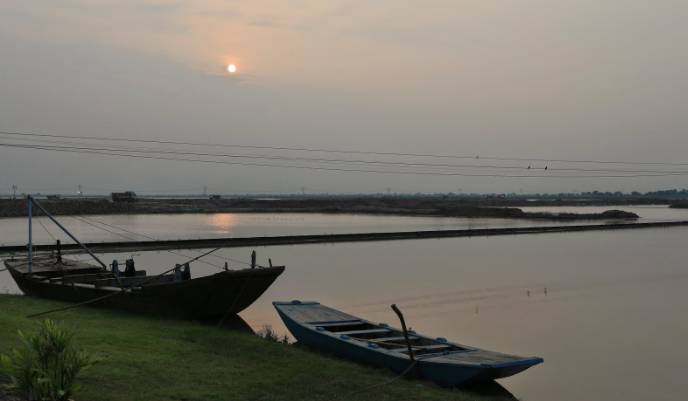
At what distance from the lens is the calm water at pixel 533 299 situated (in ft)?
41.1

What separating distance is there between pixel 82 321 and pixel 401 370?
25.3 ft

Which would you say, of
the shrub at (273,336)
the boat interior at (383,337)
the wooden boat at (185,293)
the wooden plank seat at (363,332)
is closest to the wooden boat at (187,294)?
the wooden boat at (185,293)

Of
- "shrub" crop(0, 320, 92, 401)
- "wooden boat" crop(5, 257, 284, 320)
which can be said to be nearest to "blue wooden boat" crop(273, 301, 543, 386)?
"wooden boat" crop(5, 257, 284, 320)

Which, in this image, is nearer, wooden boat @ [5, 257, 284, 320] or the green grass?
the green grass

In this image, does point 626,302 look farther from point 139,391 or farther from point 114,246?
point 114,246

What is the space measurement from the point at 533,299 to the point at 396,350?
1193cm

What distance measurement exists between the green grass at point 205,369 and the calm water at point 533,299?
324 centimetres

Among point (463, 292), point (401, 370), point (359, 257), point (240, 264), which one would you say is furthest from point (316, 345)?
point (359, 257)

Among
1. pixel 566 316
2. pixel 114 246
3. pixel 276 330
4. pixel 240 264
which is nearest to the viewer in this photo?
pixel 276 330

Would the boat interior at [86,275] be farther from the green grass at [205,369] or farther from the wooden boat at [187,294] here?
the green grass at [205,369]

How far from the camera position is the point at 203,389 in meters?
8.50

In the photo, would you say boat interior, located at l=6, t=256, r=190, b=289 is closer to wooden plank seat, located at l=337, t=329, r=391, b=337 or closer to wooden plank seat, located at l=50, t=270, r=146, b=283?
wooden plank seat, located at l=50, t=270, r=146, b=283

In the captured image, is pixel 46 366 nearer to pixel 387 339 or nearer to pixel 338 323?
pixel 387 339

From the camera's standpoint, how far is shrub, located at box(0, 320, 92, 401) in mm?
5742
